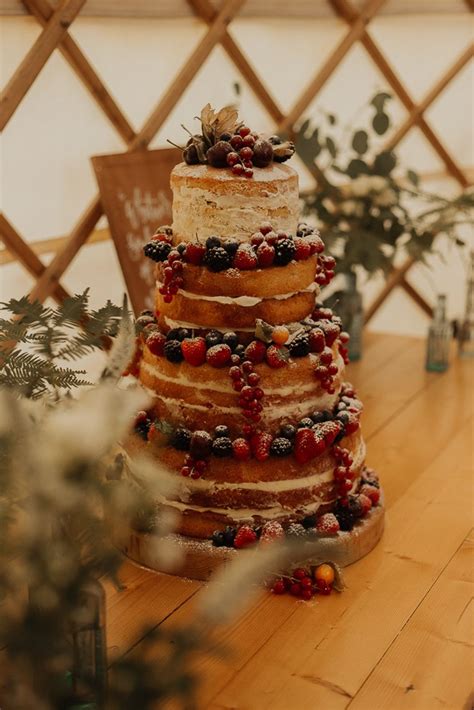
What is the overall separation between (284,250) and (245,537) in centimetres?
54

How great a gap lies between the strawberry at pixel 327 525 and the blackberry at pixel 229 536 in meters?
0.17

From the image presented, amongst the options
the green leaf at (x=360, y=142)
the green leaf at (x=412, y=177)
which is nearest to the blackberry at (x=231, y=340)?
the green leaf at (x=360, y=142)

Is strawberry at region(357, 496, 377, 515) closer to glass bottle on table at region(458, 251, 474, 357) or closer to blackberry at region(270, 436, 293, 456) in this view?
blackberry at region(270, 436, 293, 456)

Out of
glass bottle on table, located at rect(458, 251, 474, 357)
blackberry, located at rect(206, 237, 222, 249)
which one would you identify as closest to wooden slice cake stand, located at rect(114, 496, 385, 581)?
blackberry, located at rect(206, 237, 222, 249)

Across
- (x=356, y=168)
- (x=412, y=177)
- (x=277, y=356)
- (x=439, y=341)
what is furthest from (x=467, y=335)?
(x=277, y=356)

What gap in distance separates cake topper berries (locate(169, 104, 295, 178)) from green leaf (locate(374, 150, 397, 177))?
1.22 metres

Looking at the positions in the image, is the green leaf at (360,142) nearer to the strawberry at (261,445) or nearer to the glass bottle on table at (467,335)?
the glass bottle on table at (467,335)

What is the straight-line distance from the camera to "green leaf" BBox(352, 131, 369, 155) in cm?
304

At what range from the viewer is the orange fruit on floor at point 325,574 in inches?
72.6

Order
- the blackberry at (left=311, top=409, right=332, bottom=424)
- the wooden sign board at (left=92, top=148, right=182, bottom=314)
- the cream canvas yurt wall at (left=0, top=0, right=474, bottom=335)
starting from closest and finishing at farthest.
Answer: the blackberry at (left=311, top=409, right=332, bottom=424)
the cream canvas yurt wall at (left=0, top=0, right=474, bottom=335)
the wooden sign board at (left=92, top=148, right=182, bottom=314)

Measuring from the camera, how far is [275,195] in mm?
1824

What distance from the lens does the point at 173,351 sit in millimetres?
1845

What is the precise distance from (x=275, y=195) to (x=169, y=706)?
0.92 meters

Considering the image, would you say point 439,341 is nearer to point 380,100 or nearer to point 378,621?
point 380,100
